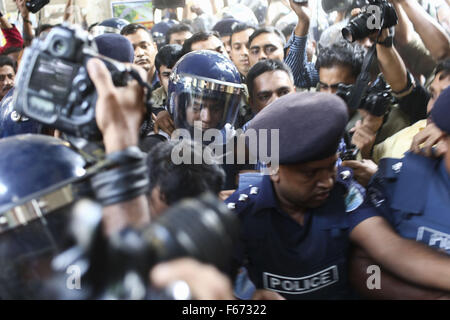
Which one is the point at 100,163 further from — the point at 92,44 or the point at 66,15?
the point at 66,15

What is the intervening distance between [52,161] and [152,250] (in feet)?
1.44

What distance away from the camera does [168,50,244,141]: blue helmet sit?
6.17 ft

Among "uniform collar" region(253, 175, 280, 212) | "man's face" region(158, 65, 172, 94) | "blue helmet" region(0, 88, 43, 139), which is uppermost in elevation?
"blue helmet" region(0, 88, 43, 139)

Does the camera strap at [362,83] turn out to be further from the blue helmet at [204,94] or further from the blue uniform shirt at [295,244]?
the blue uniform shirt at [295,244]

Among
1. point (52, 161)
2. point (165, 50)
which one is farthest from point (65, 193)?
point (165, 50)

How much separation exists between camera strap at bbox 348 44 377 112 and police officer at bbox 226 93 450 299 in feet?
2.20

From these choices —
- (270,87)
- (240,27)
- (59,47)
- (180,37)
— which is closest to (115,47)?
(59,47)

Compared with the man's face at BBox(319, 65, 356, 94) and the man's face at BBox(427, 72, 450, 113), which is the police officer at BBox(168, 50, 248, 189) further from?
the man's face at BBox(427, 72, 450, 113)

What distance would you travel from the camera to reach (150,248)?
0.71 metres

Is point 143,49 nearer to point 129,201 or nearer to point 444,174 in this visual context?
point 444,174

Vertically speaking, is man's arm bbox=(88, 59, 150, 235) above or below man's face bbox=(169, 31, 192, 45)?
above

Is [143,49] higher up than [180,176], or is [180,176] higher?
[180,176]

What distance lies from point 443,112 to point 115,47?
1141mm

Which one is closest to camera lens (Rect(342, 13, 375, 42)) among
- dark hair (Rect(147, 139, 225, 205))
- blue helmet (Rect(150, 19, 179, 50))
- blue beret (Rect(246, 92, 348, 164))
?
blue beret (Rect(246, 92, 348, 164))
